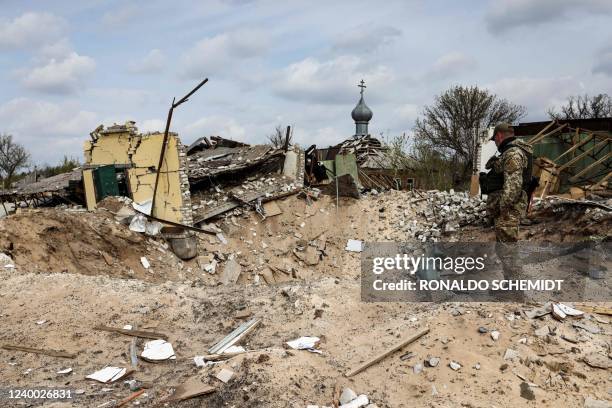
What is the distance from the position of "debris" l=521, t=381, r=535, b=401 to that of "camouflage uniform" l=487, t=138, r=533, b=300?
6.66 feet

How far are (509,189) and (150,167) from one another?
789cm

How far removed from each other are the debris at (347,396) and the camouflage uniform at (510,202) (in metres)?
2.65

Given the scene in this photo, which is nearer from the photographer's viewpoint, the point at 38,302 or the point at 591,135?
the point at 38,302

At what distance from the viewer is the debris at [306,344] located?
4395mm

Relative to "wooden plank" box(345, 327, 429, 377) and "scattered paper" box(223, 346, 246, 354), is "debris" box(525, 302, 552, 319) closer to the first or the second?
"wooden plank" box(345, 327, 429, 377)

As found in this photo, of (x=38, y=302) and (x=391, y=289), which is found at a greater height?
(x=38, y=302)

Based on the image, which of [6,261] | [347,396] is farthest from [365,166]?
[347,396]

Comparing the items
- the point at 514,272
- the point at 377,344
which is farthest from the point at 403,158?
the point at 377,344

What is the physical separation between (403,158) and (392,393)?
51.5 feet

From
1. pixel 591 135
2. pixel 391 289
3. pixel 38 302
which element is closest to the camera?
pixel 38 302

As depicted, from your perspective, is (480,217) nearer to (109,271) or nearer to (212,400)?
(109,271)

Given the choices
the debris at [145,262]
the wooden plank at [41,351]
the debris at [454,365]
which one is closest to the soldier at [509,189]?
the debris at [454,365]

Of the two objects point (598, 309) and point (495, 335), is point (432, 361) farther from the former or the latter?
point (598, 309)

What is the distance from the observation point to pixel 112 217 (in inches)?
392
